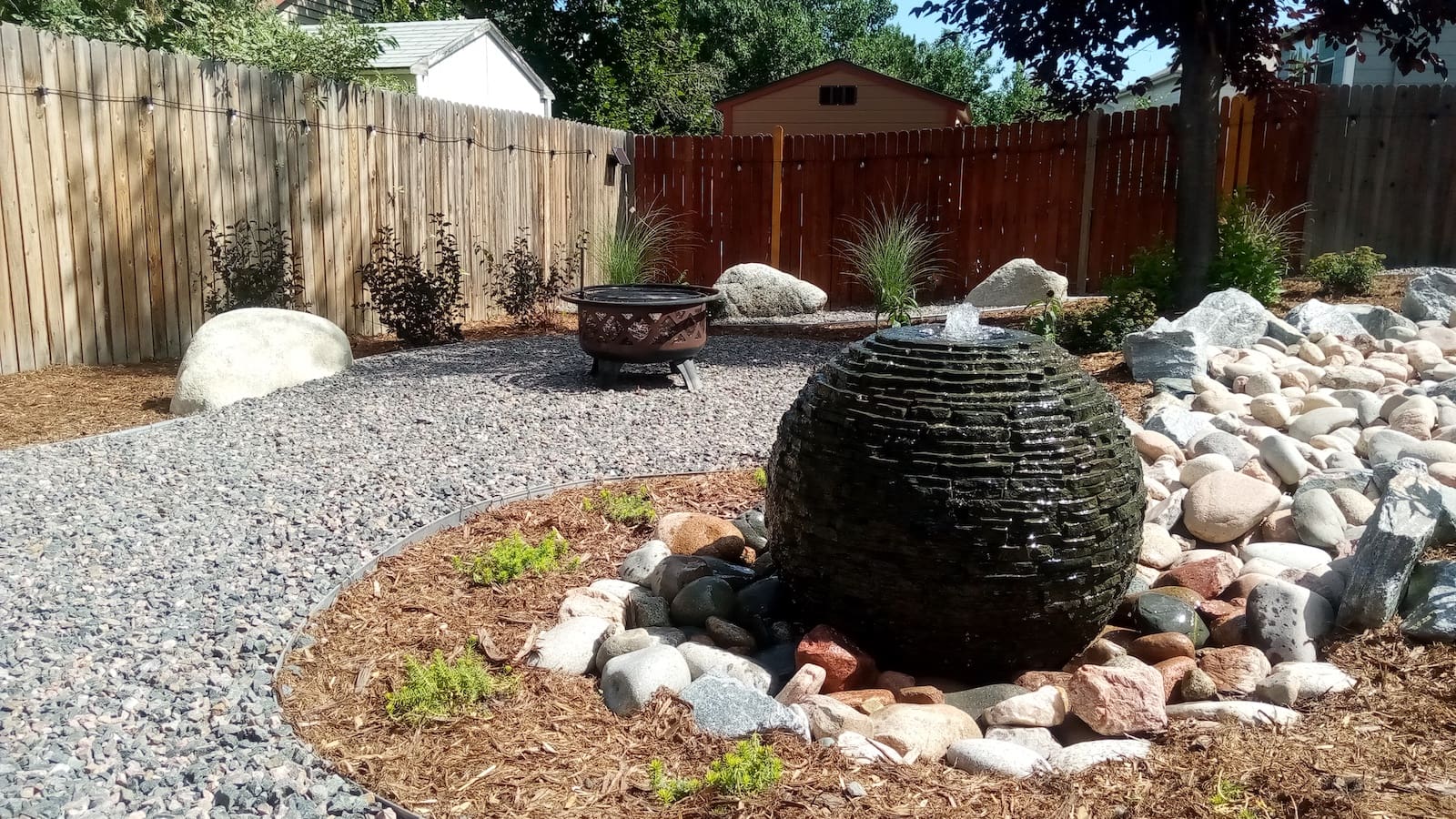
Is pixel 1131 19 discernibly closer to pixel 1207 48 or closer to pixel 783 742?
pixel 1207 48

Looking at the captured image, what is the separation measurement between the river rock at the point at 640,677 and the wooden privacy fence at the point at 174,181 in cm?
550

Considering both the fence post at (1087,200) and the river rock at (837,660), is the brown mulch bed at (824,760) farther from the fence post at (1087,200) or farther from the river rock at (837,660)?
the fence post at (1087,200)

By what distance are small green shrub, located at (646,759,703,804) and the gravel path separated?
2.02ft

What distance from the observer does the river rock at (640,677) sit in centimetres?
273

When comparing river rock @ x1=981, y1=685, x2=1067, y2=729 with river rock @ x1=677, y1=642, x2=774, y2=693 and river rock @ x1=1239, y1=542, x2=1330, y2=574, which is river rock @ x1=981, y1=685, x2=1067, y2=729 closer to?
river rock @ x1=677, y1=642, x2=774, y2=693

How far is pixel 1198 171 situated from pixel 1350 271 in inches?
54.1

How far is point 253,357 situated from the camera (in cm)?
631

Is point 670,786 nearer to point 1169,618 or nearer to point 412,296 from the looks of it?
point 1169,618

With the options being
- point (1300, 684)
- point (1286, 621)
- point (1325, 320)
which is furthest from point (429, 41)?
point (1300, 684)

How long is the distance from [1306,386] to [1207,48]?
11.5 feet

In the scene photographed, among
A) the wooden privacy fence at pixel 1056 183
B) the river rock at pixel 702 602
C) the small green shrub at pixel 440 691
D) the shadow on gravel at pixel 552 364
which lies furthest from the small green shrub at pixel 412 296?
the small green shrub at pixel 440 691

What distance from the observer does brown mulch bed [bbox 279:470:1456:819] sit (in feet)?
7.30

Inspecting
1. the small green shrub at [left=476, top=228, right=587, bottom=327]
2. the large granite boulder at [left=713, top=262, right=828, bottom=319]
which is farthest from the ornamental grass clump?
the small green shrub at [left=476, top=228, right=587, bottom=327]

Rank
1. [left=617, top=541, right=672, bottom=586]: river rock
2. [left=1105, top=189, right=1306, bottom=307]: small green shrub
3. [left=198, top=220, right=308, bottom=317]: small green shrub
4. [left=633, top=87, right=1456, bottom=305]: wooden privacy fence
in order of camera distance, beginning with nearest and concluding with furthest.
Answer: [left=617, top=541, right=672, bottom=586]: river rock
[left=198, top=220, right=308, bottom=317]: small green shrub
[left=1105, top=189, right=1306, bottom=307]: small green shrub
[left=633, top=87, right=1456, bottom=305]: wooden privacy fence
